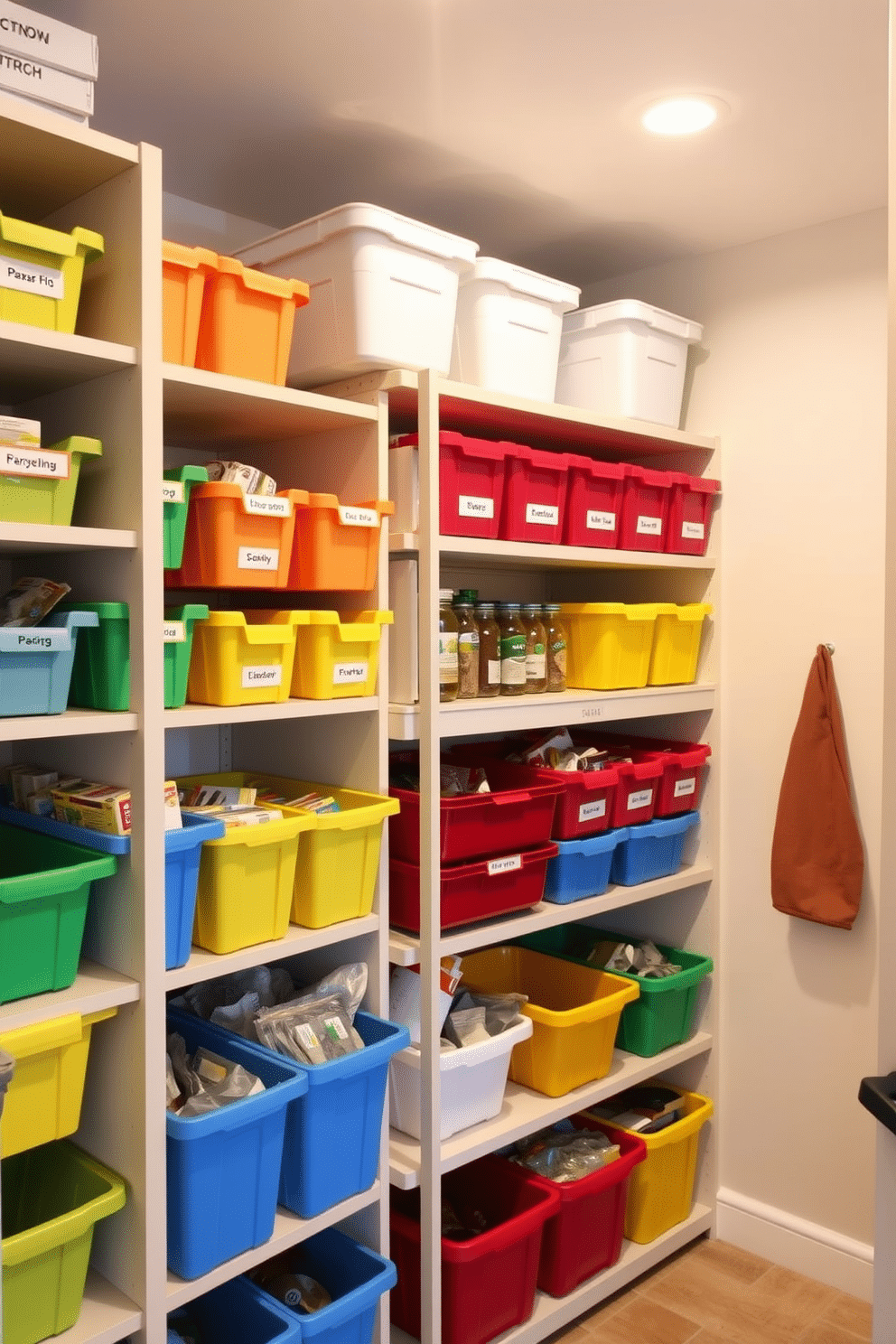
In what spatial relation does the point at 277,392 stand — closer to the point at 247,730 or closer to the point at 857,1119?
the point at 247,730

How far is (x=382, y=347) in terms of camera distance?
6.91 feet

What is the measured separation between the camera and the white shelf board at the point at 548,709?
7.31ft

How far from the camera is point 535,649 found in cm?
252

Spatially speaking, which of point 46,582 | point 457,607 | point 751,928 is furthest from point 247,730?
point 751,928

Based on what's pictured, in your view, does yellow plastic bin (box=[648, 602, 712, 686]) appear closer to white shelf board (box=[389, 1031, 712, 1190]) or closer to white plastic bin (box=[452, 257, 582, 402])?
white plastic bin (box=[452, 257, 582, 402])

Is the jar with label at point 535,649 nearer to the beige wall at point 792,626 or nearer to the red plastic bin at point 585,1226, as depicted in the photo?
the beige wall at point 792,626

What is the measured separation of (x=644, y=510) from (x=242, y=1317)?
198 centimetres

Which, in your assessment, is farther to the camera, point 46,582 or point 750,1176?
point 750,1176

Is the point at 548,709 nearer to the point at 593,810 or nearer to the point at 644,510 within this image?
the point at 593,810

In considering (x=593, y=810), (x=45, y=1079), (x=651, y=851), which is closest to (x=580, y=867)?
(x=593, y=810)

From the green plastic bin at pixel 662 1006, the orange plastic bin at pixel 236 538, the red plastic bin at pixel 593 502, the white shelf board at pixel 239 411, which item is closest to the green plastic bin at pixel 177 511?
the orange plastic bin at pixel 236 538

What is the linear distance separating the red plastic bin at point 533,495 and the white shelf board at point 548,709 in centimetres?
38

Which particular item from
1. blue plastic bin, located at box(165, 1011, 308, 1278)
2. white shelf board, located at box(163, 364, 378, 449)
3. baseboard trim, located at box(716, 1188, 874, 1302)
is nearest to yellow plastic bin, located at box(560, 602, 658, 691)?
white shelf board, located at box(163, 364, 378, 449)

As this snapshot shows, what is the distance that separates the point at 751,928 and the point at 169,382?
2084mm
